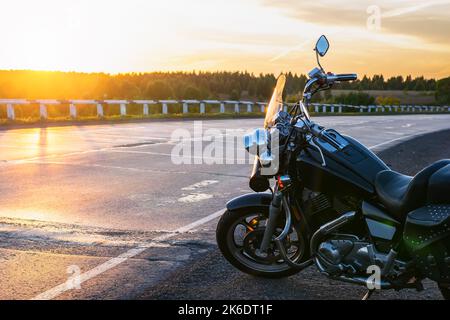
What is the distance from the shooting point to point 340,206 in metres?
4.05

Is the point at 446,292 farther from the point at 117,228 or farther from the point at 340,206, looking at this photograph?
the point at 117,228

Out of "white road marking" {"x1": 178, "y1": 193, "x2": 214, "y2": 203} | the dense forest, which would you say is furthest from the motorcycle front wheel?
the dense forest

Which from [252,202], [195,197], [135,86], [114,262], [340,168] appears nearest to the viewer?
[340,168]

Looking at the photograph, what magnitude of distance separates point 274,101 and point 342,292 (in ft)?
5.13

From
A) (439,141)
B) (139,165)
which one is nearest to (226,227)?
(139,165)

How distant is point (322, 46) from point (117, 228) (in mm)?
3255

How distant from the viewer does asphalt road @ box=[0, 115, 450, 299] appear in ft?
14.8

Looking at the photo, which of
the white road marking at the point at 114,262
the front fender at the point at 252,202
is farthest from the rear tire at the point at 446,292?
the white road marking at the point at 114,262

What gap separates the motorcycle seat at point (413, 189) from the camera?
3.57m

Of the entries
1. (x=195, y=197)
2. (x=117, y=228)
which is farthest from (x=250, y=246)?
(x=195, y=197)

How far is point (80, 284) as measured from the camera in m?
4.53

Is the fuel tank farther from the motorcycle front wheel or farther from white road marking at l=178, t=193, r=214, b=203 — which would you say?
white road marking at l=178, t=193, r=214, b=203

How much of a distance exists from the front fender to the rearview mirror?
118cm
